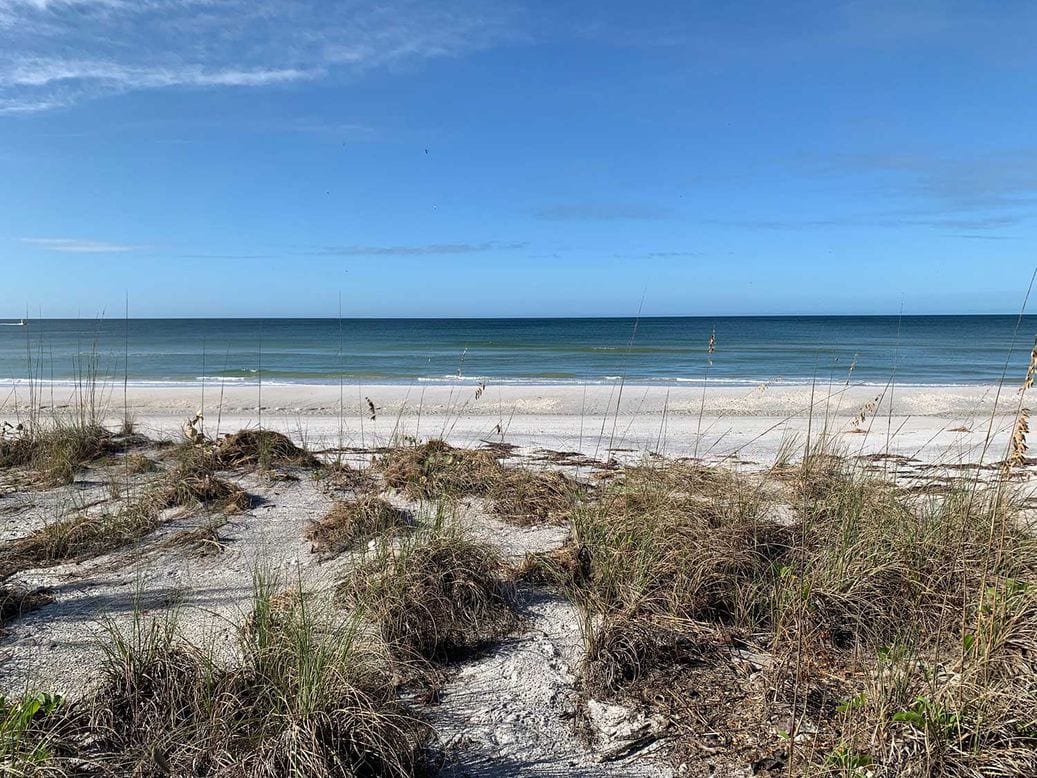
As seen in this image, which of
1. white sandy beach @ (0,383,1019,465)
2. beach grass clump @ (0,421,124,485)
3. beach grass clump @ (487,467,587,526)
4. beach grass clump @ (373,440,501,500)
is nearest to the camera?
beach grass clump @ (487,467,587,526)

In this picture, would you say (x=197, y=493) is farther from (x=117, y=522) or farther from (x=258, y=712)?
(x=258, y=712)

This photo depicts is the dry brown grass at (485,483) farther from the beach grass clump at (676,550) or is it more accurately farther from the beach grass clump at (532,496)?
the beach grass clump at (676,550)

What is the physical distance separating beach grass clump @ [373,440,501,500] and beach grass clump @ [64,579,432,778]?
8.39 feet

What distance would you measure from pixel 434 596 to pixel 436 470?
108 inches

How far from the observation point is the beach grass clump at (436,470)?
226 inches

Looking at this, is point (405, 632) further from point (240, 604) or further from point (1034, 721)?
point (1034, 721)

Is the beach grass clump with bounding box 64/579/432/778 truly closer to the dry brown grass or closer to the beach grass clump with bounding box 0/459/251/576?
the beach grass clump with bounding box 0/459/251/576

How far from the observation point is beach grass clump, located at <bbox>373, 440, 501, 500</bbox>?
574cm

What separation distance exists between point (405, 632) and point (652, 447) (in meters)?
6.17

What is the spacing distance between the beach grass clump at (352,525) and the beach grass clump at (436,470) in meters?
0.53

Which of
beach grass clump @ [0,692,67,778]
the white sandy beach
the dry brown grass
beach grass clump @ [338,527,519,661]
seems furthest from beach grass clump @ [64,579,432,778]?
the white sandy beach

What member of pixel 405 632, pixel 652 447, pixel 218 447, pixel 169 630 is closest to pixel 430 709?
pixel 405 632

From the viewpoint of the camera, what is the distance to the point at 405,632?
3.37 meters

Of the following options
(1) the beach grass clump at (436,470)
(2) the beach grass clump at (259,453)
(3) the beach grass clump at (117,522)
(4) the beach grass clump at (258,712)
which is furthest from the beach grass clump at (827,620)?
(2) the beach grass clump at (259,453)
